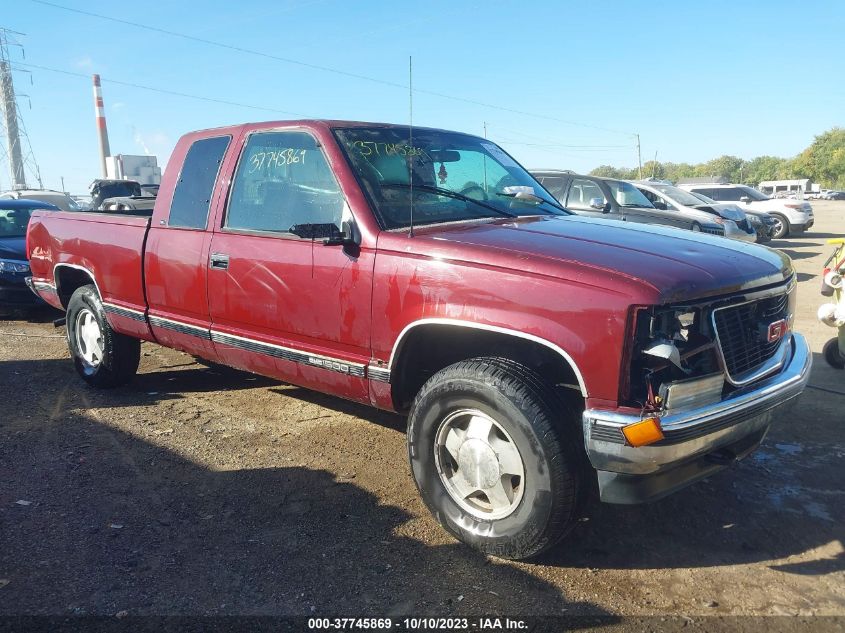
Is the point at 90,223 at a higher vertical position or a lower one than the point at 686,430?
higher

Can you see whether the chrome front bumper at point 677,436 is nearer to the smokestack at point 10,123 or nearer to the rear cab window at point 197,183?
the rear cab window at point 197,183

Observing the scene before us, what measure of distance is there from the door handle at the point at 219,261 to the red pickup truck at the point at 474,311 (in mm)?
13

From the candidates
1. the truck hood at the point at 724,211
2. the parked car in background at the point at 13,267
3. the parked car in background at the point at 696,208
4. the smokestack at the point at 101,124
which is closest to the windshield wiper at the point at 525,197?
the parked car in background at the point at 13,267

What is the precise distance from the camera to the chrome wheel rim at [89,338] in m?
5.50

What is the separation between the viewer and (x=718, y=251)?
10.6 ft

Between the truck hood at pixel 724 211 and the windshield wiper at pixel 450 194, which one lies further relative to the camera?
the truck hood at pixel 724 211

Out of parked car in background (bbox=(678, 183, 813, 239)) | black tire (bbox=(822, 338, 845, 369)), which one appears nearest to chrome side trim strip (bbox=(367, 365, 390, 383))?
black tire (bbox=(822, 338, 845, 369))

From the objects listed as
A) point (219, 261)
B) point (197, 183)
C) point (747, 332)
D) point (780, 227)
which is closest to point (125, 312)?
point (197, 183)

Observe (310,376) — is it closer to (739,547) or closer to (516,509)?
(516,509)

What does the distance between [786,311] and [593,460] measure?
1.48 meters

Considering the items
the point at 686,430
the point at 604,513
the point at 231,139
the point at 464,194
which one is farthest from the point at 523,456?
the point at 231,139

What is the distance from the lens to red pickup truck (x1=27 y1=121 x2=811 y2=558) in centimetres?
270

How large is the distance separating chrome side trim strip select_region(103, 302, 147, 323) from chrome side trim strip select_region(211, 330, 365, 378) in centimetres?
86

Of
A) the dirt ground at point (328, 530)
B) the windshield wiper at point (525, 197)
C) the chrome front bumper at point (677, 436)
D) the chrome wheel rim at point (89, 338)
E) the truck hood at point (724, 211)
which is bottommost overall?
the dirt ground at point (328, 530)
